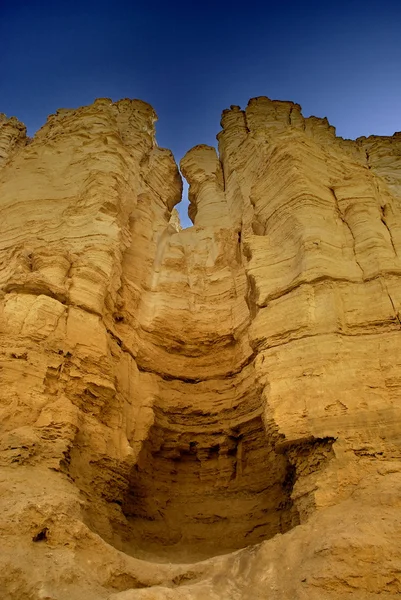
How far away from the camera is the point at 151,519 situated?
11.2 m

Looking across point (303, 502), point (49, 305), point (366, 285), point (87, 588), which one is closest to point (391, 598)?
point (303, 502)

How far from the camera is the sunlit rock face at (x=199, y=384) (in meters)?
6.62

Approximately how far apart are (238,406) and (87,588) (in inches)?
273

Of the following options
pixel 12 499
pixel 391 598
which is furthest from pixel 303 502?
pixel 12 499

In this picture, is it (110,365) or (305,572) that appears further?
(110,365)

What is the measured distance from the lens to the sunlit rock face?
6617 mm

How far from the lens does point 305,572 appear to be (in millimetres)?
5984

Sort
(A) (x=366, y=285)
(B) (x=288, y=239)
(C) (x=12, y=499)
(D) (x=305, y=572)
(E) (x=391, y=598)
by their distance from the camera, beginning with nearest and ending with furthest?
(E) (x=391, y=598)
(D) (x=305, y=572)
(C) (x=12, y=499)
(A) (x=366, y=285)
(B) (x=288, y=239)

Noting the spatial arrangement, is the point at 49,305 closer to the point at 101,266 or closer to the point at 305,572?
the point at 101,266

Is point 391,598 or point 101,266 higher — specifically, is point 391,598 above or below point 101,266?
below

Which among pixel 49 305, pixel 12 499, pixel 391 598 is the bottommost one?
pixel 391 598

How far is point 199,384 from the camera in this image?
1334 cm

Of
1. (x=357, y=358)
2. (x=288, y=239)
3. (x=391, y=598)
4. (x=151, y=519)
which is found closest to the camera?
(x=391, y=598)

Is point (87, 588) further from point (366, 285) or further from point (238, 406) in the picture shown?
point (366, 285)
